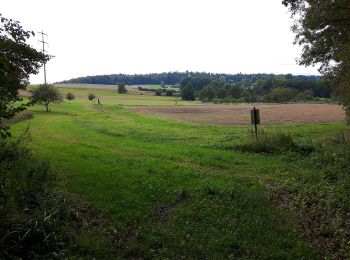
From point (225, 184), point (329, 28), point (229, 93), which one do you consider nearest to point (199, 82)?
point (229, 93)

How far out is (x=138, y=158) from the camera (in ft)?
54.6

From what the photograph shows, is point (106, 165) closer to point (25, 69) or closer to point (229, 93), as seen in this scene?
point (25, 69)

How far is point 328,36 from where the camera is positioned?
2414cm

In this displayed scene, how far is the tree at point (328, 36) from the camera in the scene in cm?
1656

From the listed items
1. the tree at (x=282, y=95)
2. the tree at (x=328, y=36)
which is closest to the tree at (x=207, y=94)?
the tree at (x=282, y=95)

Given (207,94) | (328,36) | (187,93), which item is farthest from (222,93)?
(328,36)

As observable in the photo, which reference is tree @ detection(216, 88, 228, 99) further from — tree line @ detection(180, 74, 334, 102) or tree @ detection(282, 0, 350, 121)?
tree @ detection(282, 0, 350, 121)

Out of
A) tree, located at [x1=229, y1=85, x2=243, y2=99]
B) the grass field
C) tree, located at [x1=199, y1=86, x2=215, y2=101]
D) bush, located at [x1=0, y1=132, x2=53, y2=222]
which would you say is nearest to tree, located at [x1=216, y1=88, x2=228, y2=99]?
tree, located at [x1=229, y1=85, x2=243, y2=99]

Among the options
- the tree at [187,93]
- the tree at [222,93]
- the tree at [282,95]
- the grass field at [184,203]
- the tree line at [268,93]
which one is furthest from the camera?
the tree at [222,93]

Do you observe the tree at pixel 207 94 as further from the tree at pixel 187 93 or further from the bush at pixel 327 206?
the bush at pixel 327 206

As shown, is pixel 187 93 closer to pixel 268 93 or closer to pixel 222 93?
pixel 222 93

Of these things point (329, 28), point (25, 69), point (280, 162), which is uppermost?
point (329, 28)

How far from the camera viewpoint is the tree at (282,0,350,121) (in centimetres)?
1656

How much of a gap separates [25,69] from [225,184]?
9.87 metres
